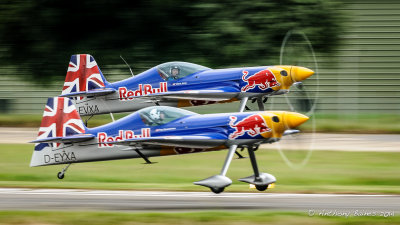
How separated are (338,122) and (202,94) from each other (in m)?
16.8

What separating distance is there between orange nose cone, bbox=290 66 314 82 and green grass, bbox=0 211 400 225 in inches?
212

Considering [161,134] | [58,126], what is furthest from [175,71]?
[58,126]

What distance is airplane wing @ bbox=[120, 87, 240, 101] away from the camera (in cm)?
2170

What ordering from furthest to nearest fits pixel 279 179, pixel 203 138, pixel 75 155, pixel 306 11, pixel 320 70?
pixel 320 70
pixel 306 11
pixel 279 179
pixel 75 155
pixel 203 138

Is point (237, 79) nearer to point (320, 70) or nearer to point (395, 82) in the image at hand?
point (320, 70)

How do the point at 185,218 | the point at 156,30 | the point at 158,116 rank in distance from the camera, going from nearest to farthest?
1. the point at 185,218
2. the point at 158,116
3. the point at 156,30

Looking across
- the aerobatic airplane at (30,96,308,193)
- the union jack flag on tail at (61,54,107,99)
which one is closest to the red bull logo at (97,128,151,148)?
the aerobatic airplane at (30,96,308,193)

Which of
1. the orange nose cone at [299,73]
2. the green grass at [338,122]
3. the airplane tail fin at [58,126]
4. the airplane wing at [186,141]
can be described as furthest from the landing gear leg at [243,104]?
the green grass at [338,122]

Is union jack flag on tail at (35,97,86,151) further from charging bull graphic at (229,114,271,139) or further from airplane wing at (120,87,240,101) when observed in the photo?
charging bull graphic at (229,114,271,139)

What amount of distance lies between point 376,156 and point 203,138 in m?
11.9

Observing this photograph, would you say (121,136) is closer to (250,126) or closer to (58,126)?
(58,126)

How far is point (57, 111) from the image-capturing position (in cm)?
2122

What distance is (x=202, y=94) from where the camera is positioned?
2178 cm

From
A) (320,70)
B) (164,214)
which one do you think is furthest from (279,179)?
(320,70)
